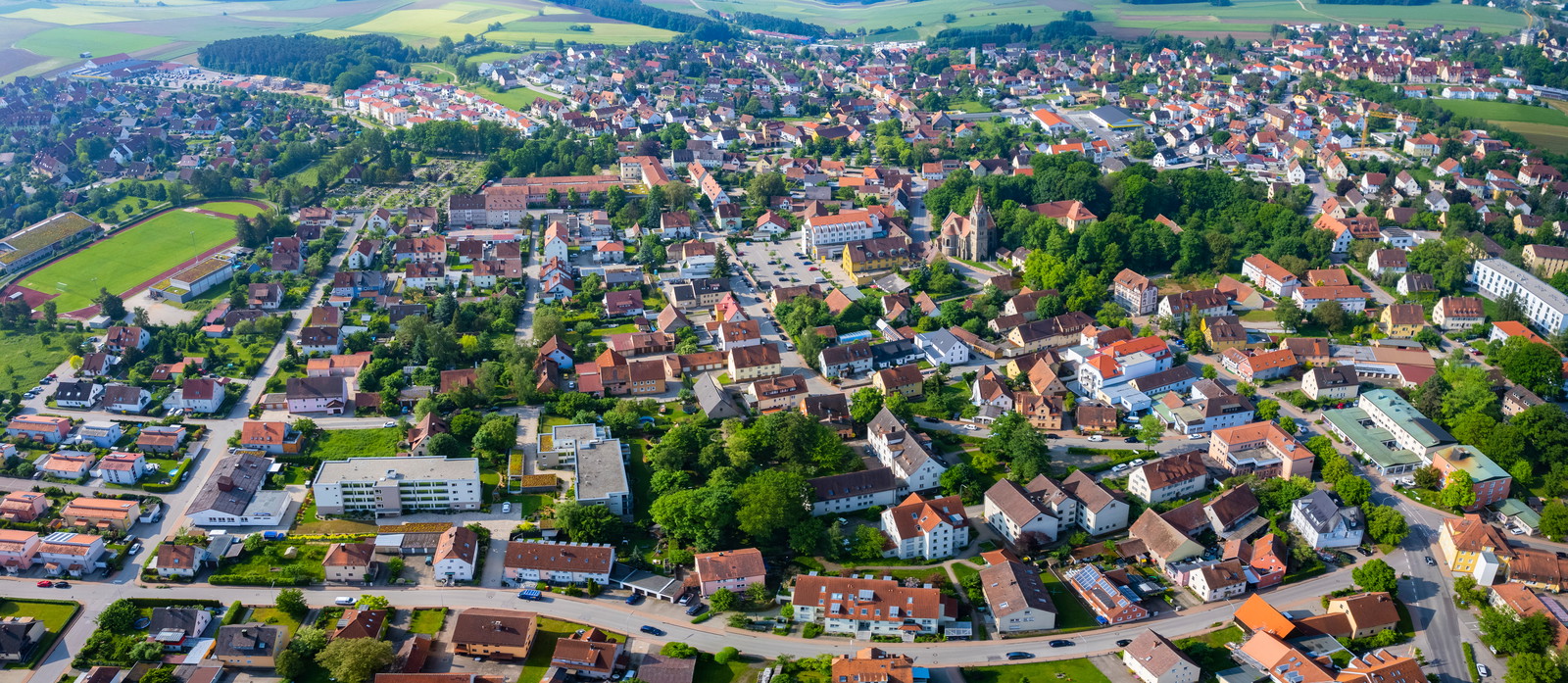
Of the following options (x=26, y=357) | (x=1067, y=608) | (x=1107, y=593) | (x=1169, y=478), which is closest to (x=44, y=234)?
(x=26, y=357)

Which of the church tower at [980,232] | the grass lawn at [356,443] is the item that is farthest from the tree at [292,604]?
the church tower at [980,232]

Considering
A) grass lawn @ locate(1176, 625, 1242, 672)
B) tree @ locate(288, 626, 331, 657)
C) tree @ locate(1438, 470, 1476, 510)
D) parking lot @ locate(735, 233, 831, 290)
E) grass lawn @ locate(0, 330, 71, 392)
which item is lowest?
grass lawn @ locate(1176, 625, 1242, 672)

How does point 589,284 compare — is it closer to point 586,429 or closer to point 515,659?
point 586,429

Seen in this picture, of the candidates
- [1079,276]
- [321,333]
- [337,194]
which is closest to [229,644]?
[321,333]

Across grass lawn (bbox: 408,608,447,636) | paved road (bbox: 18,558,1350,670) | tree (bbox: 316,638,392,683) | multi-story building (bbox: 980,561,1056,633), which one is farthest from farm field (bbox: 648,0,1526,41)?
tree (bbox: 316,638,392,683)

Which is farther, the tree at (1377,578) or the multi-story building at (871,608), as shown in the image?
the tree at (1377,578)

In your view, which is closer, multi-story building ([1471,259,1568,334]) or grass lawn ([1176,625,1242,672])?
grass lawn ([1176,625,1242,672])

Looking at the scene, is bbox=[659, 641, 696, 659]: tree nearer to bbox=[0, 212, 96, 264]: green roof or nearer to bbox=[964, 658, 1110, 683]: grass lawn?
bbox=[964, 658, 1110, 683]: grass lawn

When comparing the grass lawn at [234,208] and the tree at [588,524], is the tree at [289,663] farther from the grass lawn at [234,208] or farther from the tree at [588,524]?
the grass lawn at [234,208]
